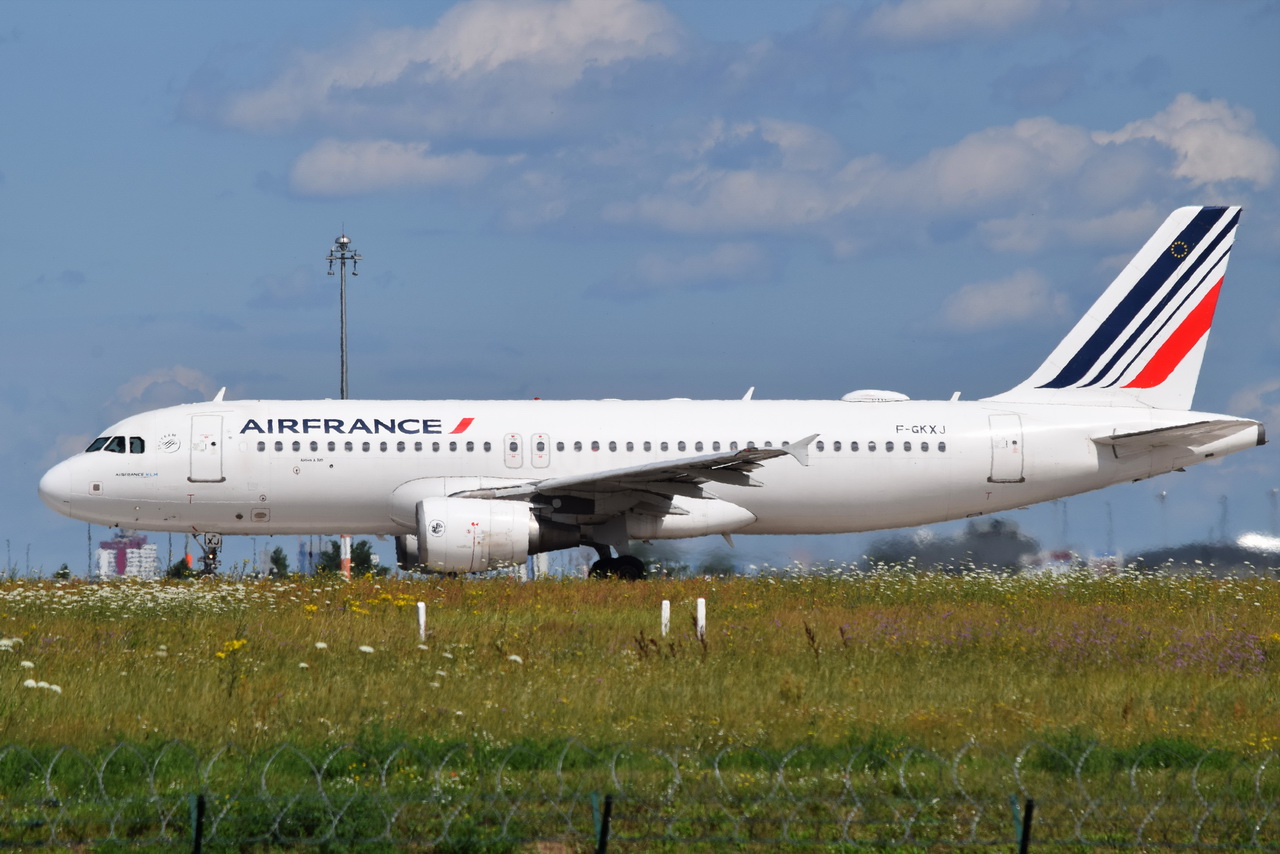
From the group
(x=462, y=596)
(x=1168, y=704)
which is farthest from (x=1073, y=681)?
(x=462, y=596)

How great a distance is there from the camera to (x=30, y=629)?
1919 cm

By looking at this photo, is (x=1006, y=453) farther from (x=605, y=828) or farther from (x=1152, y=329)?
(x=605, y=828)

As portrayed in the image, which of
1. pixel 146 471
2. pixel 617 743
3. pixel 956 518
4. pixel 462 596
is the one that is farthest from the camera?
pixel 956 518

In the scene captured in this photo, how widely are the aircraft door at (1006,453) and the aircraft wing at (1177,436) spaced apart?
5.53ft

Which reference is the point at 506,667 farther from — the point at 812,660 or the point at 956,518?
the point at 956,518

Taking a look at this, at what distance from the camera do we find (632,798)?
33.0 ft

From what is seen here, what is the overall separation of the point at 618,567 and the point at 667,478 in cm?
242

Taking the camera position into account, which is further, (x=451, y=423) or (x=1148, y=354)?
(x=1148, y=354)

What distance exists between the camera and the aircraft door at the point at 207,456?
28875mm

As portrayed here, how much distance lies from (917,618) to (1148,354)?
1403 cm

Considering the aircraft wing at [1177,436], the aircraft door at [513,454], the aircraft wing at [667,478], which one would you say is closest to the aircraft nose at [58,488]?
the aircraft wing at [667,478]

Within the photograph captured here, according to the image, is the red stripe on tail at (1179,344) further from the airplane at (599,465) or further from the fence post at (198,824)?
the fence post at (198,824)

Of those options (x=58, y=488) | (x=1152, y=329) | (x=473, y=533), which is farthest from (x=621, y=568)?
(x=1152, y=329)

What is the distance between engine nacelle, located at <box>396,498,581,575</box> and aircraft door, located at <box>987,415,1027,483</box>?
9.87m
